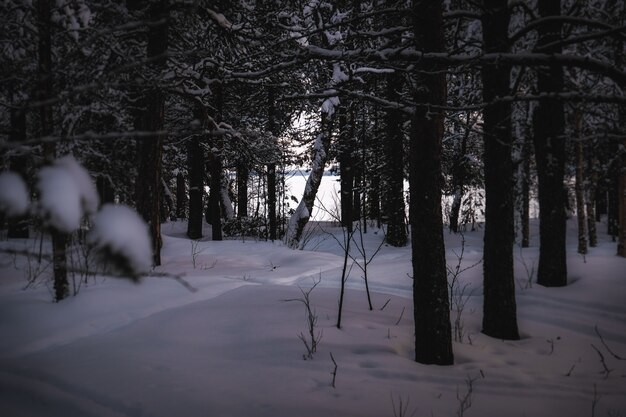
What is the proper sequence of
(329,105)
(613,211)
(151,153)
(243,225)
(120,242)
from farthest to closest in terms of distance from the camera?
(613,211) < (243,225) < (329,105) < (151,153) < (120,242)

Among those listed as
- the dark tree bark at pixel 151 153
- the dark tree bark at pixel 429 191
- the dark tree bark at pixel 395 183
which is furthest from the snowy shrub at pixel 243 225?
the dark tree bark at pixel 429 191

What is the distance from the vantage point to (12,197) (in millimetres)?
965

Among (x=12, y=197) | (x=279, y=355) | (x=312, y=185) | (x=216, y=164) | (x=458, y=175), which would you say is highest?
(x=216, y=164)

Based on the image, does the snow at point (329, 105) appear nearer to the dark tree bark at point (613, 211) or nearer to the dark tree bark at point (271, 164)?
the dark tree bark at point (271, 164)

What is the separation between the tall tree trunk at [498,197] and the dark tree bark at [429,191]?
1.15 metres

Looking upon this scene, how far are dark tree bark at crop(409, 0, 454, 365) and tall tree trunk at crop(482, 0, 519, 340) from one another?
1.15m

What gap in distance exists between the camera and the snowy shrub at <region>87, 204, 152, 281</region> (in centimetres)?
90

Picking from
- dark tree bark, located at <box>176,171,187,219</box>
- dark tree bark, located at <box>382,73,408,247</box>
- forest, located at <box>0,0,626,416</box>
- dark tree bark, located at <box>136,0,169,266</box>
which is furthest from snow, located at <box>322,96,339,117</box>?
dark tree bark, located at <box>176,171,187,219</box>

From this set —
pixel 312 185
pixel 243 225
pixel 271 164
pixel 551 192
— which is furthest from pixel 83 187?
pixel 243 225

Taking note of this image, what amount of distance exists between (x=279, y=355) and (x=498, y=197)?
3.15m

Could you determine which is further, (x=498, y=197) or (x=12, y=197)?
(x=498, y=197)

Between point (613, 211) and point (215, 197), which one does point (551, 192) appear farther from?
point (613, 211)

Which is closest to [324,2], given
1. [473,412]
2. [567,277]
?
[567,277]

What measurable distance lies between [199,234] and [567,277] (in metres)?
11.8
